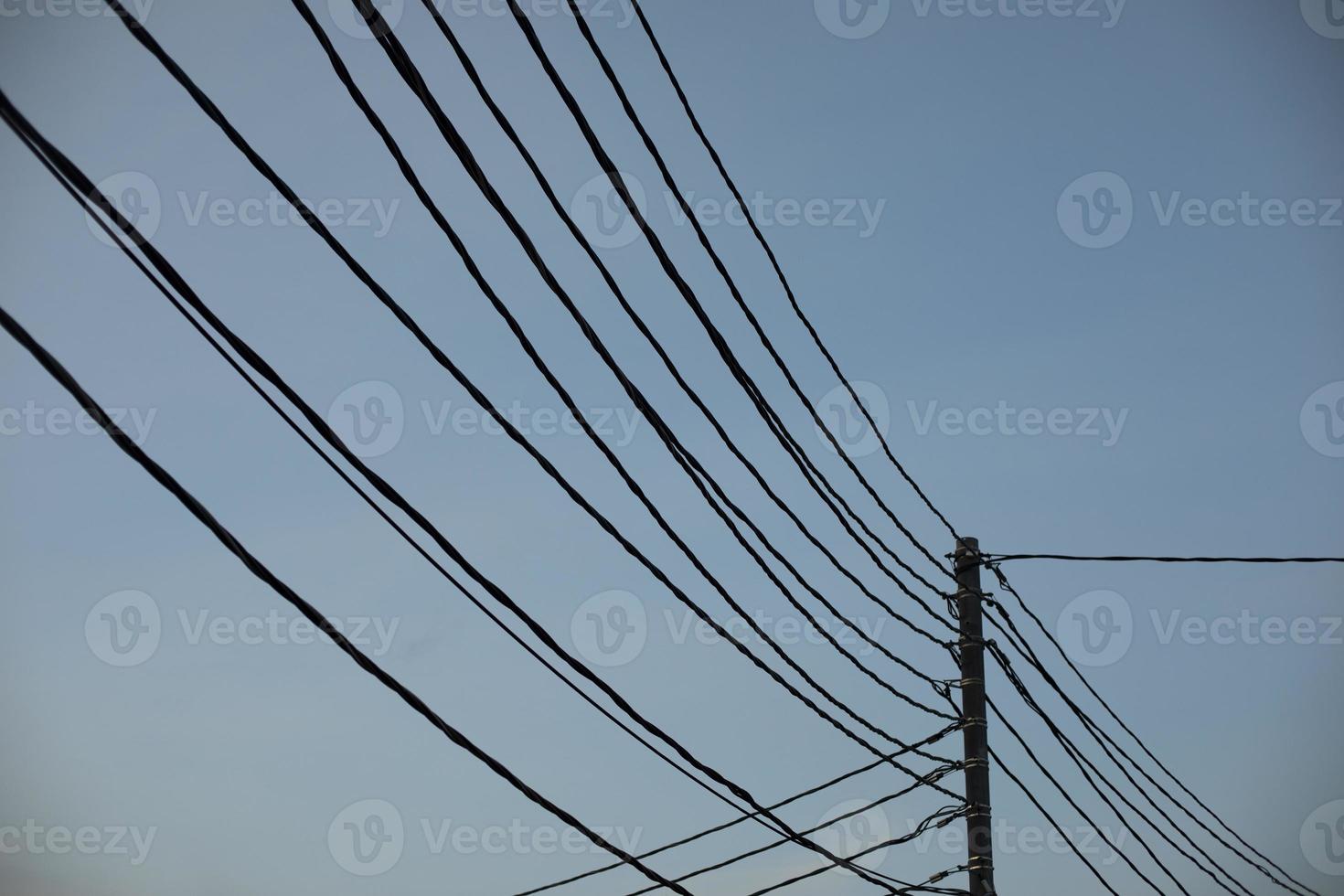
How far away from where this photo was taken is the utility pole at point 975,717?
32.4 ft

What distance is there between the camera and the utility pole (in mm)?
9875

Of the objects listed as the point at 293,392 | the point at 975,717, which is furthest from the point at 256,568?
the point at 975,717

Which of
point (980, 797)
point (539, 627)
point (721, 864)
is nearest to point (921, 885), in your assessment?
point (980, 797)

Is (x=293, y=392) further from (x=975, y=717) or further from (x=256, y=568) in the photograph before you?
(x=975, y=717)

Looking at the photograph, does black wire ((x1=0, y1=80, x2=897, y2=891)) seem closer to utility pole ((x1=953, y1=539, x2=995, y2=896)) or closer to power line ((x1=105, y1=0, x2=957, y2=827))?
power line ((x1=105, y1=0, x2=957, y2=827))

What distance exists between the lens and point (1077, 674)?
1308 cm

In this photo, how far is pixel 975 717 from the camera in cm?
1053

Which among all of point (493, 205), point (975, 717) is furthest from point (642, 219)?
point (975, 717)

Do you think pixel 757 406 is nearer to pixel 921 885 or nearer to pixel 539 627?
pixel 539 627

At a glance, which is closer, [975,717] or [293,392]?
[293,392]

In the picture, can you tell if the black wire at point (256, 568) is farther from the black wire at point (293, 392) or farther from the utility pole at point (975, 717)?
the utility pole at point (975, 717)

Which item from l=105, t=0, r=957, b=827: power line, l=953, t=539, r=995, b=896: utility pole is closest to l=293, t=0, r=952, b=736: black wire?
l=105, t=0, r=957, b=827: power line

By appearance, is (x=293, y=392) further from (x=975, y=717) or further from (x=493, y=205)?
(x=975, y=717)

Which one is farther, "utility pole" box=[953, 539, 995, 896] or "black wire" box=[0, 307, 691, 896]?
"utility pole" box=[953, 539, 995, 896]
